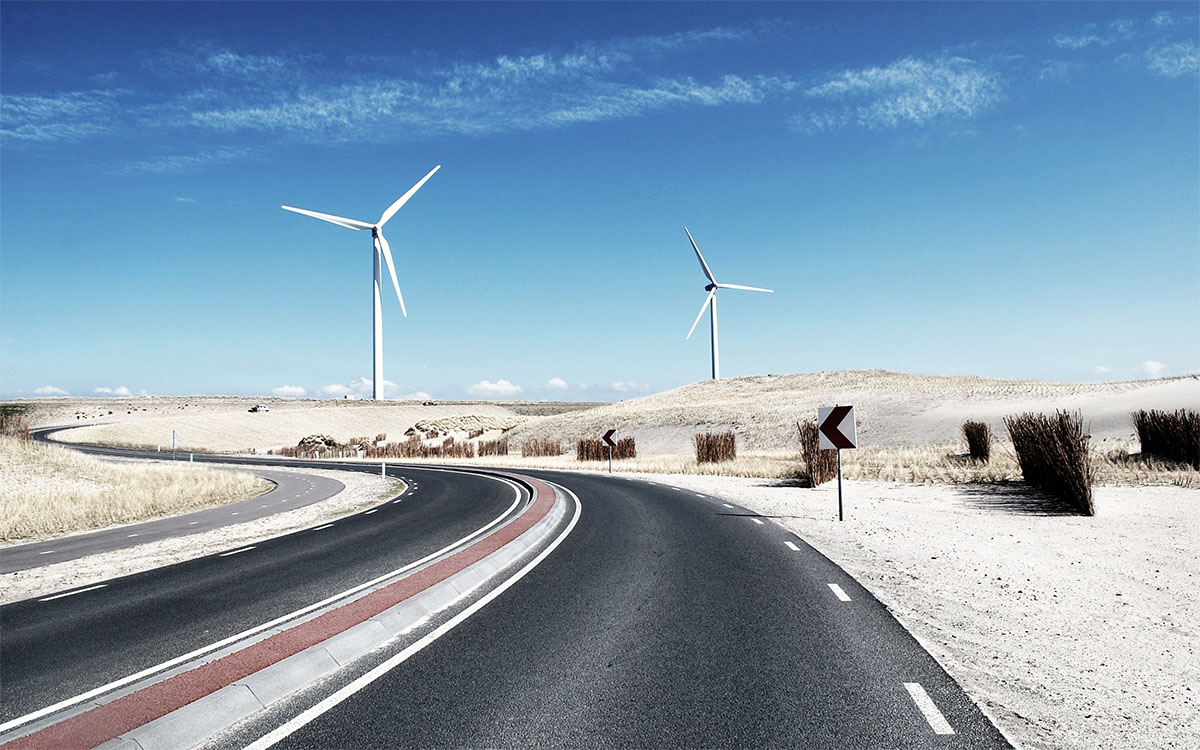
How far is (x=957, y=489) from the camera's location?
72.7ft

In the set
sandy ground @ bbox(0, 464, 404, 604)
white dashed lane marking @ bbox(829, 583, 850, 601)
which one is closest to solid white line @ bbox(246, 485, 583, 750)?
white dashed lane marking @ bbox(829, 583, 850, 601)

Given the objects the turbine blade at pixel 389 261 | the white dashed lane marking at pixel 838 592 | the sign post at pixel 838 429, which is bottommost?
the white dashed lane marking at pixel 838 592

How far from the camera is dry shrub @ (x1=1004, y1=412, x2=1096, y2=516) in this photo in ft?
53.7

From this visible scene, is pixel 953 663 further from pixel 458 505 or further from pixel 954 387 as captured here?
pixel 954 387

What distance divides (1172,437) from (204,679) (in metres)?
27.6

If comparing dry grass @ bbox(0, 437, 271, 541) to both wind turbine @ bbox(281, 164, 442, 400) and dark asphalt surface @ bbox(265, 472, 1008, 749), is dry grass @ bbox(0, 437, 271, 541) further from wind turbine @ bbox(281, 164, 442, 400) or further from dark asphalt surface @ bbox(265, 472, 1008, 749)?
wind turbine @ bbox(281, 164, 442, 400)

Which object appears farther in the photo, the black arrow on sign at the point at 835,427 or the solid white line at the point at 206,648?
the black arrow on sign at the point at 835,427

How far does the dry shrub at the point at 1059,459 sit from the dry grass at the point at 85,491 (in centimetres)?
2436

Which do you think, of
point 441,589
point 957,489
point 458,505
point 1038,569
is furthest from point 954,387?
point 441,589

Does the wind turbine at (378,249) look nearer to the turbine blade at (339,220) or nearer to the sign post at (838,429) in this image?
the turbine blade at (339,220)

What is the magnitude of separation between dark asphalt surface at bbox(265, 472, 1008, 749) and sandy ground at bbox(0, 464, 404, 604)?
7441 mm

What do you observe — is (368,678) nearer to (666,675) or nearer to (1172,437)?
(666,675)

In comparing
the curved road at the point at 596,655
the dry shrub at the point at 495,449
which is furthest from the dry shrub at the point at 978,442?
the dry shrub at the point at 495,449

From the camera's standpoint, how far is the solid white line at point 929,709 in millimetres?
4941
